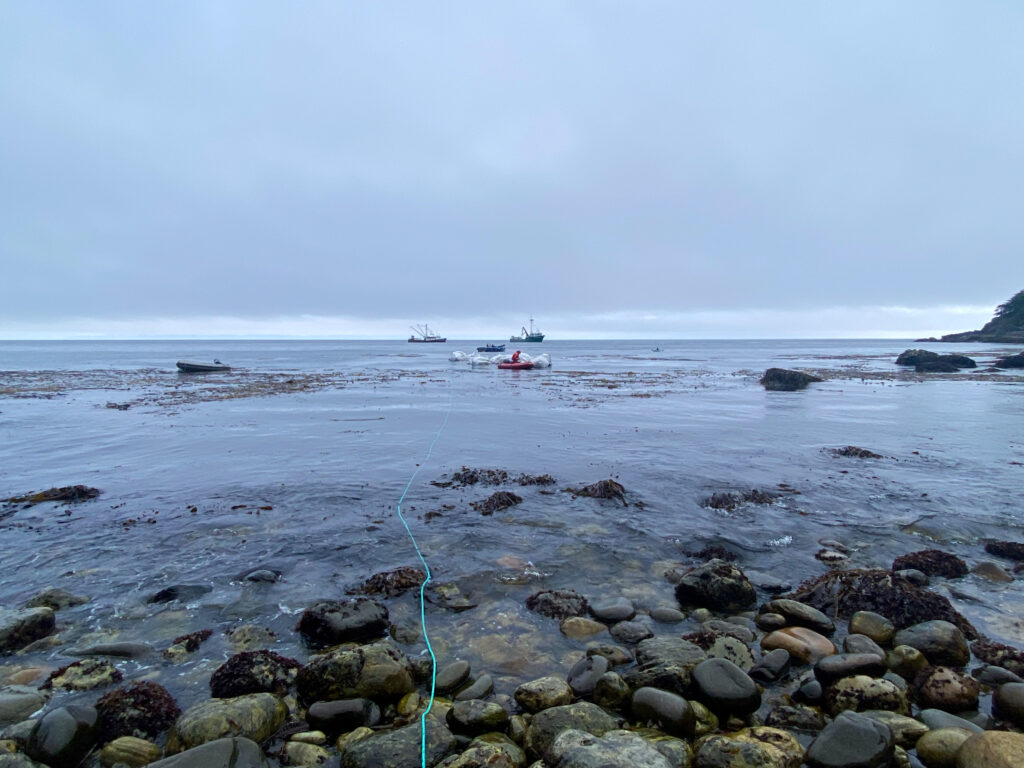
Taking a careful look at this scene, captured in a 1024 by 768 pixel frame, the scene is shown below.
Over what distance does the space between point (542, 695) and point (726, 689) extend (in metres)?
1.84

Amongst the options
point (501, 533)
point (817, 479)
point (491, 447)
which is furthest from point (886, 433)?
point (501, 533)

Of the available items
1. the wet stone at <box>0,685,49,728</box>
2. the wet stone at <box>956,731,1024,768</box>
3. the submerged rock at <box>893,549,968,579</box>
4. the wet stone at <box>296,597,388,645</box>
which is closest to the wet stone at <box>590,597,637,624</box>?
the wet stone at <box>296,597,388,645</box>

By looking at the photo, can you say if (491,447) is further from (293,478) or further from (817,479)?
(817,479)

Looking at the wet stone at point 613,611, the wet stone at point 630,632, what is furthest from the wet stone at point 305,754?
the wet stone at point 613,611

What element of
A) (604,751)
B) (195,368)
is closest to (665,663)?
(604,751)

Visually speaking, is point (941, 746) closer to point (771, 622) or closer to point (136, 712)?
point (771, 622)

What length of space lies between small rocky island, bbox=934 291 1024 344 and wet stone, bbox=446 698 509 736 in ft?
508

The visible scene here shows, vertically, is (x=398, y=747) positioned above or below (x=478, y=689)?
above

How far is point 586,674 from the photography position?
216 inches

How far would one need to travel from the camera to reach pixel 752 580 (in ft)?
26.0

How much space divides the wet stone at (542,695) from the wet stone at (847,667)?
2720mm

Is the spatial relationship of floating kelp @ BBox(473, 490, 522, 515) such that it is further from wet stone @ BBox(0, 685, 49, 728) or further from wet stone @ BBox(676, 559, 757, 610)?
wet stone @ BBox(0, 685, 49, 728)

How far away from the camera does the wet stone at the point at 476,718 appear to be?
4.80m

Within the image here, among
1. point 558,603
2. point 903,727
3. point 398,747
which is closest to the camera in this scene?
point 398,747
